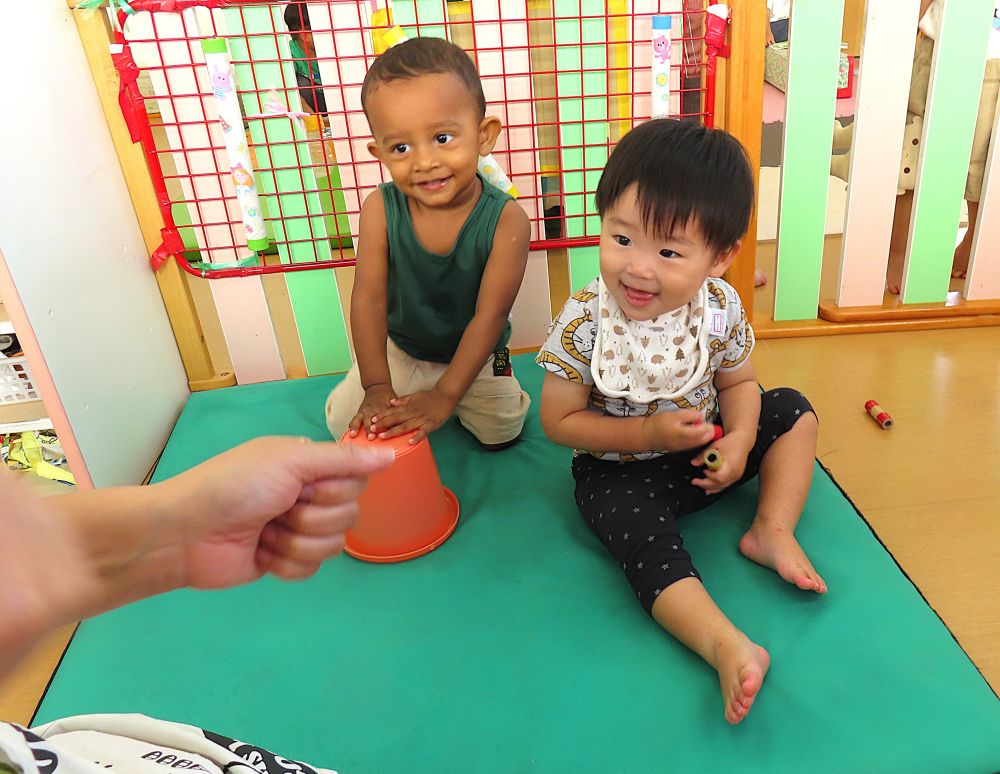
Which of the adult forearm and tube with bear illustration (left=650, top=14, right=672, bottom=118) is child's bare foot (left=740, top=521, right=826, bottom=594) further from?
tube with bear illustration (left=650, top=14, right=672, bottom=118)

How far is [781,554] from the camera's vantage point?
0.95 m

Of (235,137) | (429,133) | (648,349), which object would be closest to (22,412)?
(235,137)

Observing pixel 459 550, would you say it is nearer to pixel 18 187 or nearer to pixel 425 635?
pixel 425 635

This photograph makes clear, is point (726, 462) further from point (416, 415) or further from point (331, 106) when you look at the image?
point (331, 106)

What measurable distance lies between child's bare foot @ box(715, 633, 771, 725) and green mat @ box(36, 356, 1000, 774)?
3 centimetres

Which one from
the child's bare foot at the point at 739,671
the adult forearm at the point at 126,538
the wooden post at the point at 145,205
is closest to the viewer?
the adult forearm at the point at 126,538

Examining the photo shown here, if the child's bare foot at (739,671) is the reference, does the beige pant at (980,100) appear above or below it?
above

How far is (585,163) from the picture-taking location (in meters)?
1.54

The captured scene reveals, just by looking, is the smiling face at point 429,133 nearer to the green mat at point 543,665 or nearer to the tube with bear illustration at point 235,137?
the tube with bear illustration at point 235,137

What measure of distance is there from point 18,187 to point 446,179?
645 millimetres

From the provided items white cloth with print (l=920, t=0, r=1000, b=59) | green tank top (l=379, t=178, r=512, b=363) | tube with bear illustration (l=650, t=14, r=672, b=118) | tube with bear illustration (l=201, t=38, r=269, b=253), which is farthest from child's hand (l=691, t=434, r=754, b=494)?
white cloth with print (l=920, t=0, r=1000, b=59)

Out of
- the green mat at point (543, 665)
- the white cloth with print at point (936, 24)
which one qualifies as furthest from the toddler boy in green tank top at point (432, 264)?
the white cloth with print at point (936, 24)

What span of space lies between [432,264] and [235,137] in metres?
0.46

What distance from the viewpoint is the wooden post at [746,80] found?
55.2 inches
